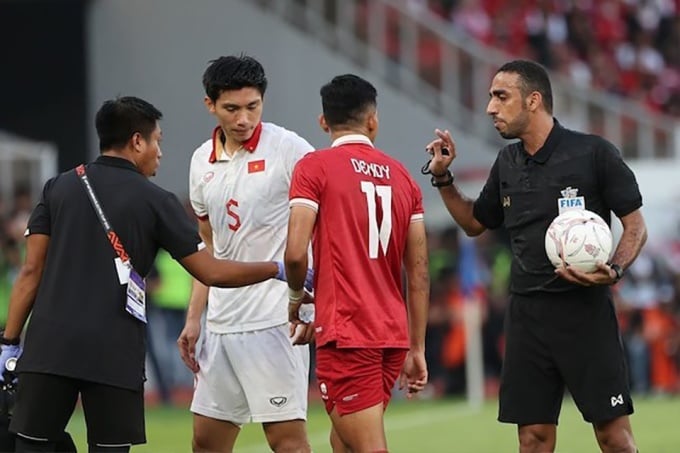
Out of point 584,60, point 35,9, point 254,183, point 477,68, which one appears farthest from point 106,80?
point 254,183

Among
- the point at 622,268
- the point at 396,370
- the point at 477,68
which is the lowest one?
the point at 396,370

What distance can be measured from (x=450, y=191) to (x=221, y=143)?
4.26 ft

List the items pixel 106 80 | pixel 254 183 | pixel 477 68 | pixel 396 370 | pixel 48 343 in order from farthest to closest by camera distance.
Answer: pixel 106 80 → pixel 477 68 → pixel 254 183 → pixel 396 370 → pixel 48 343

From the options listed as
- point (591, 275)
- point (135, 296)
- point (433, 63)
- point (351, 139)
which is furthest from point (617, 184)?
point (433, 63)

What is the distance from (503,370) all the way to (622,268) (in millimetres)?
965

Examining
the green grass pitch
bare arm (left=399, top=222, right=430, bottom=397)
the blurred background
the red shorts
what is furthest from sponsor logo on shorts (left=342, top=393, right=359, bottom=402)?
the blurred background

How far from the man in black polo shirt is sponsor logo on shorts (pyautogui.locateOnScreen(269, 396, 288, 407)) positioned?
1185mm

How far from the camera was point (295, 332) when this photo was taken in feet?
26.8

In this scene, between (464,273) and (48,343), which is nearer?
(48,343)

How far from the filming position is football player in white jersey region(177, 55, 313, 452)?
857 centimetres

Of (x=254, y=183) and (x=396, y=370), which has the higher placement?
(x=254, y=183)

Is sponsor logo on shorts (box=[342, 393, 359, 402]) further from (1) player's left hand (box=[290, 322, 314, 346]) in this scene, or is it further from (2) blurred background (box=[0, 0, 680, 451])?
(2) blurred background (box=[0, 0, 680, 451])

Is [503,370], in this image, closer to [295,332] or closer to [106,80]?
[295,332]

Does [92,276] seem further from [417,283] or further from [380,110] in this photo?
[380,110]
